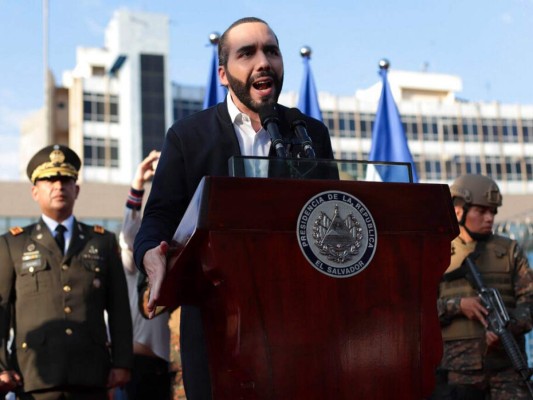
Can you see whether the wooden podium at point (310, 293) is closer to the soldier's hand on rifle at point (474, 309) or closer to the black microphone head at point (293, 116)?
the black microphone head at point (293, 116)

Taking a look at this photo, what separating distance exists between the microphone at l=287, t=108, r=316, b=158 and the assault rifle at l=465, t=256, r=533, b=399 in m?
3.44

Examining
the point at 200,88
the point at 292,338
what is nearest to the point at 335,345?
→ the point at 292,338

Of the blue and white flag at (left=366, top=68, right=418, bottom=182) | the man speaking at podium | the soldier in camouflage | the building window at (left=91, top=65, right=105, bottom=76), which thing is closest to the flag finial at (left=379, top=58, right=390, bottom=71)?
the blue and white flag at (left=366, top=68, right=418, bottom=182)

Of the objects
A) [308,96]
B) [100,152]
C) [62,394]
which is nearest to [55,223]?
[62,394]

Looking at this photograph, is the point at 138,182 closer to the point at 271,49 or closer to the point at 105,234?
the point at 105,234

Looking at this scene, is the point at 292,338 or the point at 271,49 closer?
the point at 292,338

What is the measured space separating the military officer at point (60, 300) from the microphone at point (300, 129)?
100 inches

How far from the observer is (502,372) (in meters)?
5.85

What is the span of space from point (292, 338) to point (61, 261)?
125 inches

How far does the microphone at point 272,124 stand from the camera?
91.1 inches

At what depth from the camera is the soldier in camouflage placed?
19.0 ft

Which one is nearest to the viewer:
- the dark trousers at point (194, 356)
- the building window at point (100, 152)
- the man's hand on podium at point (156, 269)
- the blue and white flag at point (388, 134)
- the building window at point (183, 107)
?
the man's hand on podium at point (156, 269)

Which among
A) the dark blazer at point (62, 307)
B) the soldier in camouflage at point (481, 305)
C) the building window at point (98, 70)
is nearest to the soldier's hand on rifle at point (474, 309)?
the soldier in camouflage at point (481, 305)

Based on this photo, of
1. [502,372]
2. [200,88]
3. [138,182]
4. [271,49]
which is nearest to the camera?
[271,49]
